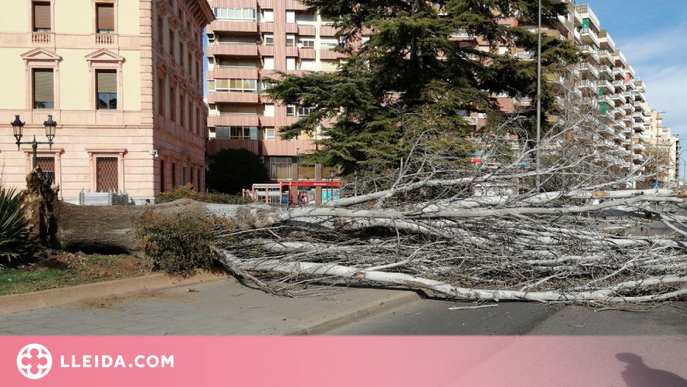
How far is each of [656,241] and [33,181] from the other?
33.7 feet

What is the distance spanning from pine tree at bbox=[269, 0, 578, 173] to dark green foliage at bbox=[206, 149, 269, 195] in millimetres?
32149

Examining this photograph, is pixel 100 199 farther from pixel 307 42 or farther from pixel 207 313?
pixel 307 42

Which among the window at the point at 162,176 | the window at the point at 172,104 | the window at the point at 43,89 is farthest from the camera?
the window at the point at 172,104

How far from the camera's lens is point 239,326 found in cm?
638

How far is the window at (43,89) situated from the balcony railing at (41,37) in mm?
1541

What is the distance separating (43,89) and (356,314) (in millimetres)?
28800

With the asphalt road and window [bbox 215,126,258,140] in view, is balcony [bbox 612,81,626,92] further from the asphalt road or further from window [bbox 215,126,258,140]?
the asphalt road

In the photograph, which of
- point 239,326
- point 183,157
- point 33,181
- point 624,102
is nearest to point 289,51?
point 183,157

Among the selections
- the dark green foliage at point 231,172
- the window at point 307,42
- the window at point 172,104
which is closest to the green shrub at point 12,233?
the window at point 172,104

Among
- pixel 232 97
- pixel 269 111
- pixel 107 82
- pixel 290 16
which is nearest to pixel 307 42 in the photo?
pixel 290 16

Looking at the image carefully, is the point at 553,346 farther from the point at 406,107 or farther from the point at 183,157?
the point at 183,157

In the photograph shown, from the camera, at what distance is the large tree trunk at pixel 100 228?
932cm

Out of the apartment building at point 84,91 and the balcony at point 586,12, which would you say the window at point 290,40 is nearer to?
the apartment building at point 84,91

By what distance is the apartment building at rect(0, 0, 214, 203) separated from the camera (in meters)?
29.4
